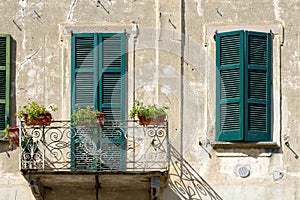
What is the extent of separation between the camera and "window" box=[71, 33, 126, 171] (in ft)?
67.5

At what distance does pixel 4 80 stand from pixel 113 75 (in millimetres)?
1770

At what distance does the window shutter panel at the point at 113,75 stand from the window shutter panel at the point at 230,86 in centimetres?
155

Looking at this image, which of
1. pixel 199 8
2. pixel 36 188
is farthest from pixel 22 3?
pixel 36 188

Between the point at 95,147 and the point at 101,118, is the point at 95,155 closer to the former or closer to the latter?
the point at 95,147

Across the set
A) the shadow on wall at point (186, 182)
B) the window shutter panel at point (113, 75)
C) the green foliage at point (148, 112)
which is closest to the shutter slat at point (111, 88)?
the window shutter panel at point (113, 75)

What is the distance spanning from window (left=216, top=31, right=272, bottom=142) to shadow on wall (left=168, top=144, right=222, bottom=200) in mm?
709

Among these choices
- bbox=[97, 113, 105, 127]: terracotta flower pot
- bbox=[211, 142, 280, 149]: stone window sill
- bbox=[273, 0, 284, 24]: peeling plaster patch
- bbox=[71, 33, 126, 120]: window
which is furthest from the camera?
bbox=[273, 0, 284, 24]: peeling plaster patch

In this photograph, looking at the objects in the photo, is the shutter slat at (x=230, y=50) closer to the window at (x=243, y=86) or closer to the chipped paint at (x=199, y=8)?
the window at (x=243, y=86)

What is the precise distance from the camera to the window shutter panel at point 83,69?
67.9 ft

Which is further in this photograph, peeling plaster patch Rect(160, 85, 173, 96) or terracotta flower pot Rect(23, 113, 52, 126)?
peeling plaster patch Rect(160, 85, 173, 96)

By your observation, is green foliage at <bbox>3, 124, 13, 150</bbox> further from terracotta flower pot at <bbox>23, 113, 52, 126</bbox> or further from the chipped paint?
the chipped paint

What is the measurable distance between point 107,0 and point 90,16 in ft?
1.27

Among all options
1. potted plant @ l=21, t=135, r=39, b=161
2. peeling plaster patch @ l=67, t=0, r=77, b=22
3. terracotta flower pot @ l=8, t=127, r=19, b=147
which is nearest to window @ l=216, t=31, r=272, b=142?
peeling plaster patch @ l=67, t=0, r=77, b=22

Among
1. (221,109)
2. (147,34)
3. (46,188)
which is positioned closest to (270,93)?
(221,109)
